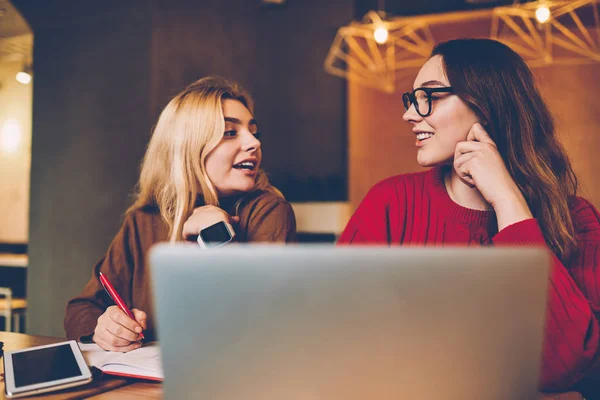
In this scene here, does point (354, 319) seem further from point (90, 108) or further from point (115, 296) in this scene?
point (90, 108)

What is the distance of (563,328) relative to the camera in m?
0.91

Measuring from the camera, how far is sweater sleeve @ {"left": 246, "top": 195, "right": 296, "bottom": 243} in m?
1.44

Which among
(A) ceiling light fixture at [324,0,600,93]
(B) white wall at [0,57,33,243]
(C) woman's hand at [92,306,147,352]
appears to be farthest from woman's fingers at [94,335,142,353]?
(B) white wall at [0,57,33,243]

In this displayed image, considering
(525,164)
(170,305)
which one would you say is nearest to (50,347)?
(170,305)

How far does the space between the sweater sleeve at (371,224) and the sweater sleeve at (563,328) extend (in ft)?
1.09

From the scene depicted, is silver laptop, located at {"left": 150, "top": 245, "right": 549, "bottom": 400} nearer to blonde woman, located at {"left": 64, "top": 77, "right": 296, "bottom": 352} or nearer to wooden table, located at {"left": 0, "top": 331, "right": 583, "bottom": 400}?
wooden table, located at {"left": 0, "top": 331, "right": 583, "bottom": 400}

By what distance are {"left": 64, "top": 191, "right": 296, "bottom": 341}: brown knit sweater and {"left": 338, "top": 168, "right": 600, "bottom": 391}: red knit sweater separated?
0.77 feet

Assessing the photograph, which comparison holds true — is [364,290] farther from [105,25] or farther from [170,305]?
[105,25]

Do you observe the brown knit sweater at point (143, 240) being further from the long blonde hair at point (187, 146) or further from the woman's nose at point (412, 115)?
the woman's nose at point (412, 115)

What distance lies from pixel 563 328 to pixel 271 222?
804 mm

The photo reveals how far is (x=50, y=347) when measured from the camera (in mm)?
944

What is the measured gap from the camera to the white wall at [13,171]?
15.3 feet

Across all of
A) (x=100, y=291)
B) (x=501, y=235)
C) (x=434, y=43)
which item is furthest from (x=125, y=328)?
(x=434, y=43)

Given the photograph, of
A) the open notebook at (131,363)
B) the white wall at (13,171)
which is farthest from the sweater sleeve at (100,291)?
the white wall at (13,171)
